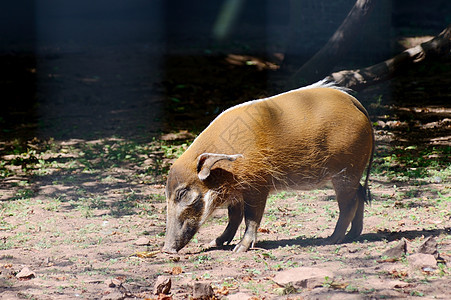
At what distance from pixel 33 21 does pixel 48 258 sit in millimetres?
12104

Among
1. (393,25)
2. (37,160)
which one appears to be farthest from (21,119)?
(393,25)

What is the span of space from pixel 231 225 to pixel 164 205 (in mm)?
1412

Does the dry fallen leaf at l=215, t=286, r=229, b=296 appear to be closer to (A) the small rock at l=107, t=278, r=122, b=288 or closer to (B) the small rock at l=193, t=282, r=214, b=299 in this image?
(B) the small rock at l=193, t=282, r=214, b=299

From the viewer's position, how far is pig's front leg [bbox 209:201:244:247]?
15.9 ft

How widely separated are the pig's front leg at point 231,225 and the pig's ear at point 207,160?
50 cm

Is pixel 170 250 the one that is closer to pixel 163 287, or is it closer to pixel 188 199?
pixel 188 199

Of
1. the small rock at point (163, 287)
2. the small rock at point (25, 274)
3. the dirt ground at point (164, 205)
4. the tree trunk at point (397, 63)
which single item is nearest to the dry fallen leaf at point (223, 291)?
the dirt ground at point (164, 205)

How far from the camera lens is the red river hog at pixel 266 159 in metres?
4.55

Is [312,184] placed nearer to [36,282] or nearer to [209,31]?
[36,282]

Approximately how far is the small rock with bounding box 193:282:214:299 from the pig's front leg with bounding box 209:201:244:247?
4.42ft

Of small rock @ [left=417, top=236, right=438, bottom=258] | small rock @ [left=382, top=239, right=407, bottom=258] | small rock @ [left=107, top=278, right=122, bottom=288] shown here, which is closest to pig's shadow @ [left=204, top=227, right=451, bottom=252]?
small rock @ [left=382, top=239, right=407, bottom=258]

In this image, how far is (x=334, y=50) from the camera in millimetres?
9062

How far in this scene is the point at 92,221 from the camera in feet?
18.2

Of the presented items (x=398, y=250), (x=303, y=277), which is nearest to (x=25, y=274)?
(x=303, y=277)
